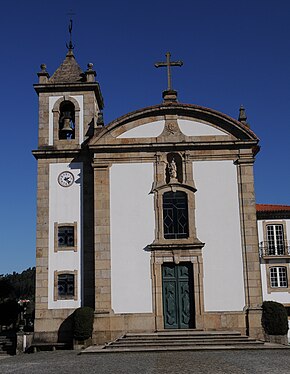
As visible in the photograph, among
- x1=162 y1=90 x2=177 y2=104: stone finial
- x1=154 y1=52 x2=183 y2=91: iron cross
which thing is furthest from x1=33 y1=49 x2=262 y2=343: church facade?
x1=154 y1=52 x2=183 y2=91: iron cross

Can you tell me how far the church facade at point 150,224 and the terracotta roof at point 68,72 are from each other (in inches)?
78.9

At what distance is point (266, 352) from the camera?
49.5 ft

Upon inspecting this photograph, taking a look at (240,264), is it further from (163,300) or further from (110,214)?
(110,214)

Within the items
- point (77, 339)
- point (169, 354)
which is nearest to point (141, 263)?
point (77, 339)

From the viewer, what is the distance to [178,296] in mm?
19047

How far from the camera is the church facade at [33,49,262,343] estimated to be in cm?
1884

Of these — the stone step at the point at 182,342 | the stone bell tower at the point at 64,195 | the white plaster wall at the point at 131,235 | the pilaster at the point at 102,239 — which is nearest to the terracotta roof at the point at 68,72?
the stone bell tower at the point at 64,195

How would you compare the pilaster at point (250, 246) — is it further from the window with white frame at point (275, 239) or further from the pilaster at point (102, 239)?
the window with white frame at point (275, 239)

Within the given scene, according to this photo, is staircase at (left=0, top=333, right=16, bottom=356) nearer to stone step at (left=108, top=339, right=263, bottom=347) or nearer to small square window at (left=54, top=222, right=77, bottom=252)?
small square window at (left=54, top=222, right=77, bottom=252)

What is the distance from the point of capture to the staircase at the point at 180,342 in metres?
16.0

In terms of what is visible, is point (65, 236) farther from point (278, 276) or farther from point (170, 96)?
point (278, 276)

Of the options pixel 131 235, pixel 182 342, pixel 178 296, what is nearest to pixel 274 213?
pixel 178 296

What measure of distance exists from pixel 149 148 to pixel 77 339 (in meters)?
7.45

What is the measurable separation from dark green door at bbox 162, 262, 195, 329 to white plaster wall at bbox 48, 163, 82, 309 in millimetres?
3242
